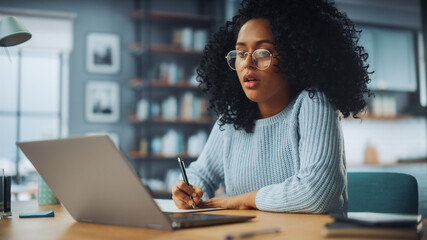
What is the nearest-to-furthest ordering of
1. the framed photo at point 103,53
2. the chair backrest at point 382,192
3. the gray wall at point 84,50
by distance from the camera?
the chair backrest at point 382,192 → the gray wall at point 84,50 → the framed photo at point 103,53

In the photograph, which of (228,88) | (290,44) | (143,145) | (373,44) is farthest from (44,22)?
(290,44)

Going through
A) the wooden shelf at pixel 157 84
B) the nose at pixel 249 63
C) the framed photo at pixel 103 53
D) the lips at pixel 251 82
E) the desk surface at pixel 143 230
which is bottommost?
the desk surface at pixel 143 230

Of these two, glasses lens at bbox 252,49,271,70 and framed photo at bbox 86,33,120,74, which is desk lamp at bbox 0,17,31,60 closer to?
glasses lens at bbox 252,49,271,70

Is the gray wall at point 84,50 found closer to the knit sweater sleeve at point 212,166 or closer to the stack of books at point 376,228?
the knit sweater sleeve at point 212,166

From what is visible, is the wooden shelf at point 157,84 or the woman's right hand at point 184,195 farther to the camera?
the wooden shelf at point 157,84

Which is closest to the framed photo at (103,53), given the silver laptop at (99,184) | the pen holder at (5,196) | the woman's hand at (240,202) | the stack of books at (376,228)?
the pen holder at (5,196)

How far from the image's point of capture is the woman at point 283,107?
1.33 m

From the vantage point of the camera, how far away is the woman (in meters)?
1.33

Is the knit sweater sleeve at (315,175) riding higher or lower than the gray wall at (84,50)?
lower

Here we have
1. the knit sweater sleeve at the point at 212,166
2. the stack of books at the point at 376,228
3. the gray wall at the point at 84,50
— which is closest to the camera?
the stack of books at the point at 376,228

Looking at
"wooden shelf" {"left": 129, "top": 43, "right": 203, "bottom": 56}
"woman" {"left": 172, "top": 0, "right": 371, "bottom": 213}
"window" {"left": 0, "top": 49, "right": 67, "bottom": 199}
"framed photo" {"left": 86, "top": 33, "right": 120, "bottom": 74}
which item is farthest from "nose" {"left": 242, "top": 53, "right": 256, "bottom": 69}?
"window" {"left": 0, "top": 49, "right": 67, "bottom": 199}

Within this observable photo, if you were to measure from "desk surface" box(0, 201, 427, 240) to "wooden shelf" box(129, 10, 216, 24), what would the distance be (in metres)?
4.37

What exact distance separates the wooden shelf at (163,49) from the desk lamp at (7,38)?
356 cm

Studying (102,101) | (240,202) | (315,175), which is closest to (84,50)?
(102,101)
